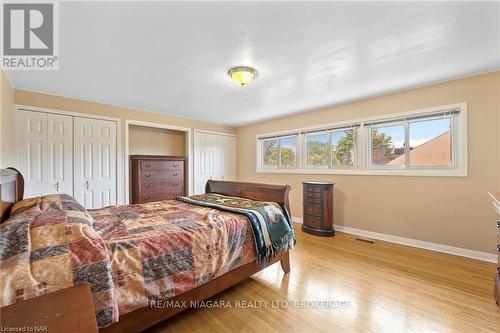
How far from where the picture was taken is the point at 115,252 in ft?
4.29

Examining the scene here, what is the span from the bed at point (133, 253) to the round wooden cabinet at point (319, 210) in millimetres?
1537

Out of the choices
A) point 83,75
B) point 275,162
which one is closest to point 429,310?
point 275,162

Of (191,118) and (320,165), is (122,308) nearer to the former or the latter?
(320,165)

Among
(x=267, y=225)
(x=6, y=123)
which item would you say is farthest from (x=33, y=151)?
(x=267, y=225)

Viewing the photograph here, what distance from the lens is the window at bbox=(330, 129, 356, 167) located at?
12.8ft

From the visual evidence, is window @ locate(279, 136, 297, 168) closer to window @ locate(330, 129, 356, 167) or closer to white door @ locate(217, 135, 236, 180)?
window @ locate(330, 129, 356, 167)

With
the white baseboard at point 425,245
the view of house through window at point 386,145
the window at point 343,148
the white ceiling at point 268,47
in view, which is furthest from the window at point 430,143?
the white baseboard at point 425,245

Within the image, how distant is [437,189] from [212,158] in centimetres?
441

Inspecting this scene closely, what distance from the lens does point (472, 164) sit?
2756 mm

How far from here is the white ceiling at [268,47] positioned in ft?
5.26

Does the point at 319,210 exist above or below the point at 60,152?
below

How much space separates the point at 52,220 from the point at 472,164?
4.26 m

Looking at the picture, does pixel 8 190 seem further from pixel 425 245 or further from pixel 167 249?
pixel 425 245

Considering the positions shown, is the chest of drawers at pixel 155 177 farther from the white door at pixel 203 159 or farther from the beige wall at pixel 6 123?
the beige wall at pixel 6 123
